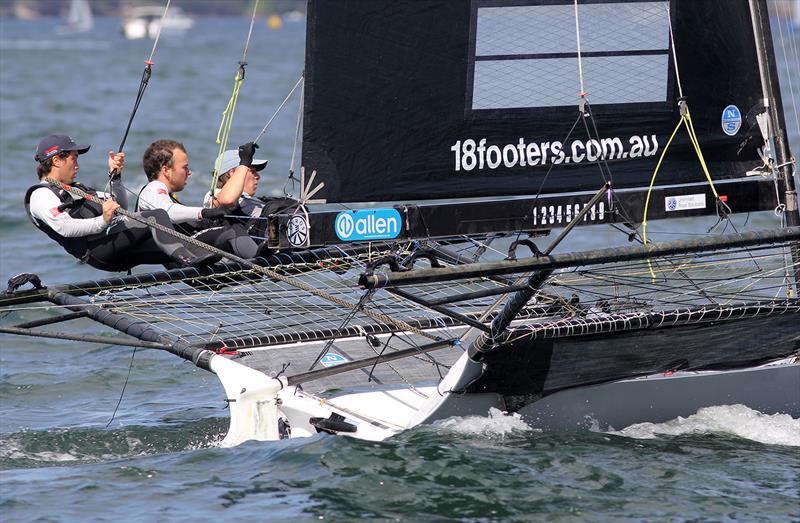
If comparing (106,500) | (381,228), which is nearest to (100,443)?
(106,500)

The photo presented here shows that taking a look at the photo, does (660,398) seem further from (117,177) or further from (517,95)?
(117,177)

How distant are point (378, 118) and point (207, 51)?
54009mm

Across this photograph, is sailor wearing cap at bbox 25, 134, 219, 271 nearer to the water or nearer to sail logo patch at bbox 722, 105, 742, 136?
the water

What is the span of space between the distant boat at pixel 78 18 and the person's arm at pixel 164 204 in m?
72.0

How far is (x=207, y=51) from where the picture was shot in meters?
58.6

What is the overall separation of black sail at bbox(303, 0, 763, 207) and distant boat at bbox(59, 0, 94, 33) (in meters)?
73.2

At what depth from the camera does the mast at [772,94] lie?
254 inches

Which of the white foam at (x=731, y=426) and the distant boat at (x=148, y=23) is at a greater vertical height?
the distant boat at (x=148, y=23)

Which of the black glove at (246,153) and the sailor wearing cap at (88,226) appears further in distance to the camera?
the sailor wearing cap at (88,226)

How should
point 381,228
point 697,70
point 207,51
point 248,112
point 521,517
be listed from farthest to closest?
point 207,51, point 248,112, point 697,70, point 381,228, point 521,517

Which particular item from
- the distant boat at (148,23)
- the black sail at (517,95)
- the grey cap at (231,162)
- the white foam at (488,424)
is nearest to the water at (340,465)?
the white foam at (488,424)

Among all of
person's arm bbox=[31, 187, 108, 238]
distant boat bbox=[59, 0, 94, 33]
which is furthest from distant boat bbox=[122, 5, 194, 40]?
person's arm bbox=[31, 187, 108, 238]

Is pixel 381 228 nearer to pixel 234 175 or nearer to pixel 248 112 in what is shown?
pixel 234 175

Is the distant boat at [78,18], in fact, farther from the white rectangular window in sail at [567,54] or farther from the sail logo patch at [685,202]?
the sail logo patch at [685,202]
